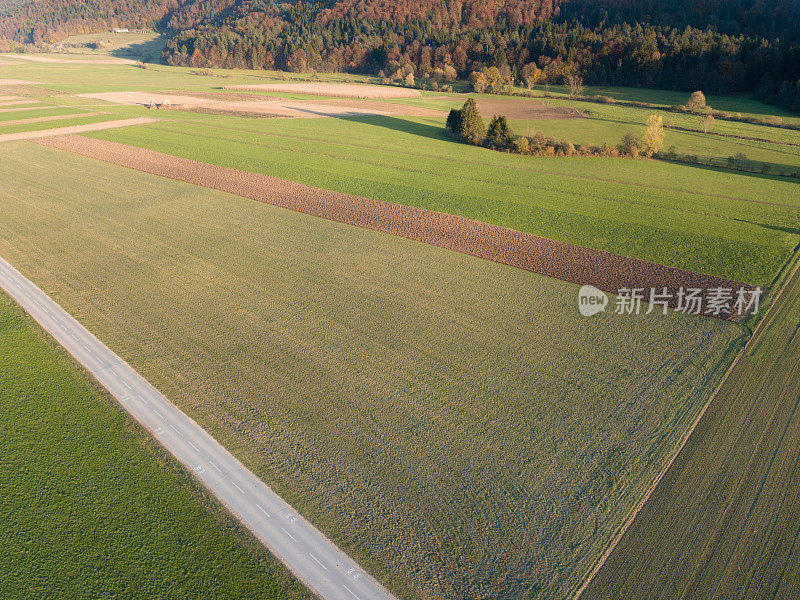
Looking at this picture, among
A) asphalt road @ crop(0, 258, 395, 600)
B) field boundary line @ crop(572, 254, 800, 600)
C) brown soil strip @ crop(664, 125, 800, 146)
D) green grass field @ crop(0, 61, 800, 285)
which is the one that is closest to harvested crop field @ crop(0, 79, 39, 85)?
green grass field @ crop(0, 61, 800, 285)

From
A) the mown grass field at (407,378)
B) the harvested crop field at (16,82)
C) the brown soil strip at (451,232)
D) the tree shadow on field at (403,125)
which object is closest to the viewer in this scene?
the mown grass field at (407,378)

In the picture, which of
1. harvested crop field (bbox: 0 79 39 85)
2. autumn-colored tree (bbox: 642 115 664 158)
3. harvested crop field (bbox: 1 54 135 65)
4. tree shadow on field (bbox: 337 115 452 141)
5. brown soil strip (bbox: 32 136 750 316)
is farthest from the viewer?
harvested crop field (bbox: 1 54 135 65)

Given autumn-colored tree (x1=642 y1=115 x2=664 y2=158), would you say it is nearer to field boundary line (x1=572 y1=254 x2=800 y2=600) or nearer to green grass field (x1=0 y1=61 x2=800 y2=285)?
green grass field (x1=0 y1=61 x2=800 y2=285)

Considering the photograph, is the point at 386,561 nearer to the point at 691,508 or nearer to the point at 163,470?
the point at 163,470

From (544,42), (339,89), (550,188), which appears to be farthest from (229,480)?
(544,42)

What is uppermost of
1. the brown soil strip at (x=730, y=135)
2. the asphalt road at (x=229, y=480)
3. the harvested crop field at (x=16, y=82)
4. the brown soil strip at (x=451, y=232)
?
the harvested crop field at (x=16, y=82)

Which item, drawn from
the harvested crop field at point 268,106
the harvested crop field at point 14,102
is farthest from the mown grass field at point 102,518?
the harvested crop field at point 14,102

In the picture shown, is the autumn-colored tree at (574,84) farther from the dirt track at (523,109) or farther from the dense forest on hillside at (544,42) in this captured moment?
the dirt track at (523,109)
